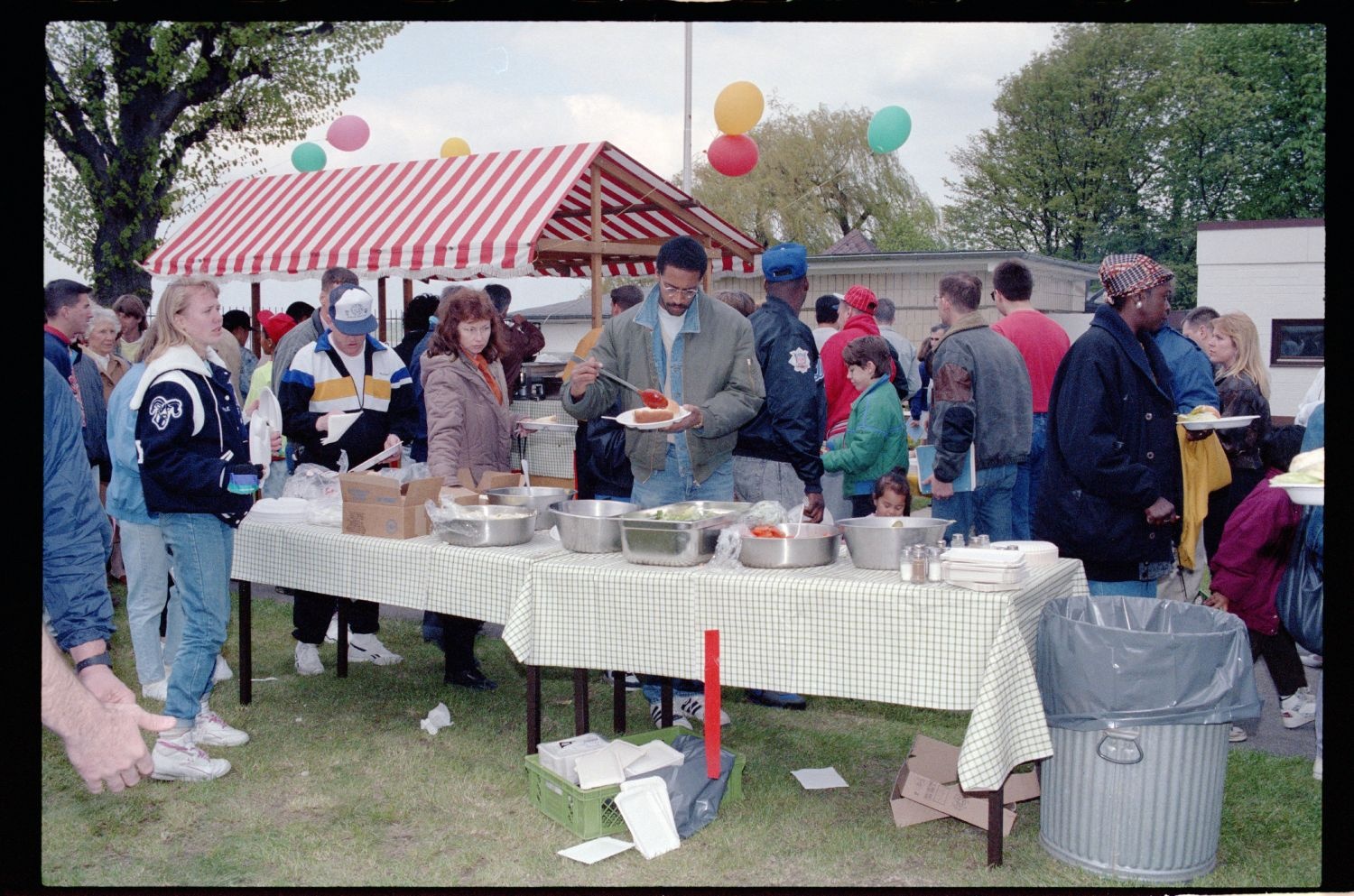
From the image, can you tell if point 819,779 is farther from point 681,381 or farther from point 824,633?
point 681,381

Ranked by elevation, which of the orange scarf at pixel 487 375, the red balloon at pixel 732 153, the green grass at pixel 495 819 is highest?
the red balloon at pixel 732 153

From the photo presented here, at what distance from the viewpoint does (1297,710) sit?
493 cm

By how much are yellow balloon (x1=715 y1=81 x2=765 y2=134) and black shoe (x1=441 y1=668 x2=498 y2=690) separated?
8071 mm

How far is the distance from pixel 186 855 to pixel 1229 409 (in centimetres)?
496

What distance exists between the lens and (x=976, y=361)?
524cm

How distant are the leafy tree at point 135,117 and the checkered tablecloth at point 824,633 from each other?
17.2 metres

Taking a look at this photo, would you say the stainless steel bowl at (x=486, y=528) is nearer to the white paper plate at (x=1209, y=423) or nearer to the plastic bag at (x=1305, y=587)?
the white paper plate at (x=1209, y=423)

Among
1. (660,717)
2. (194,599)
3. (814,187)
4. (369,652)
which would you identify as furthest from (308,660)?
(814,187)

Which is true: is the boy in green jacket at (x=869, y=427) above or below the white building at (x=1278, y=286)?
below

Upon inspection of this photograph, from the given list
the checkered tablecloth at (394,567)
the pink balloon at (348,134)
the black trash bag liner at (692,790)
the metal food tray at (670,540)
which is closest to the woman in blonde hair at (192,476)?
the checkered tablecloth at (394,567)

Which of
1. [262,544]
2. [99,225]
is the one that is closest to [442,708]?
[262,544]

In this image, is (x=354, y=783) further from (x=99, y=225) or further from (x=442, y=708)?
(x=99, y=225)

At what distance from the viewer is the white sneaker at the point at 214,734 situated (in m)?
4.72

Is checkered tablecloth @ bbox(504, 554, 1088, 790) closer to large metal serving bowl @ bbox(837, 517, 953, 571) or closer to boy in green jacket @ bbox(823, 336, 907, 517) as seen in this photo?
large metal serving bowl @ bbox(837, 517, 953, 571)
